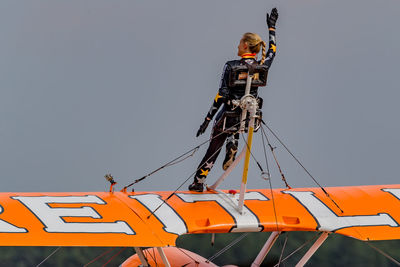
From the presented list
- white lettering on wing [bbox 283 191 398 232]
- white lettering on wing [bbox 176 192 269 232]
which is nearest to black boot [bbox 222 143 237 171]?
white lettering on wing [bbox 176 192 269 232]

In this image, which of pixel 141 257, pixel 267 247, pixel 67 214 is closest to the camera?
pixel 67 214

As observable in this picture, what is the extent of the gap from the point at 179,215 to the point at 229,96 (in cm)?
102

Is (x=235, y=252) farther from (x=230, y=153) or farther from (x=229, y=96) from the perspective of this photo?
(x=229, y=96)

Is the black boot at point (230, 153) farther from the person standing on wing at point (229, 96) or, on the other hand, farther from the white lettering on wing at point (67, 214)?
the white lettering on wing at point (67, 214)

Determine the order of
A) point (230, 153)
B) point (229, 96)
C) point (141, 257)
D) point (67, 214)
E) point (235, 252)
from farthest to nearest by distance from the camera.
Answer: point (235, 252)
point (141, 257)
point (230, 153)
point (229, 96)
point (67, 214)

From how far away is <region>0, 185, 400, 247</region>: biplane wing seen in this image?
5172 millimetres

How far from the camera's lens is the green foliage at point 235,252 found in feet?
29.8

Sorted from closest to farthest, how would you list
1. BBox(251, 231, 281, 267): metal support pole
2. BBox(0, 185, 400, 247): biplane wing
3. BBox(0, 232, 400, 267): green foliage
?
1. BBox(0, 185, 400, 247): biplane wing
2. BBox(251, 231, 281, 267): metal support pole
3. BBox(0, 232, 400, 267): green foliage

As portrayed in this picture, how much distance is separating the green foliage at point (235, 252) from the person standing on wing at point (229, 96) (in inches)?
117

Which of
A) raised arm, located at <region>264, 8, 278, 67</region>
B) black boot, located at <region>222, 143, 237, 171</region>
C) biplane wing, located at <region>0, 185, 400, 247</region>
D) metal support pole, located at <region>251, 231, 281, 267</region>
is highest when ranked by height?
raised arm, located at <region>264, 8, 278, 67</region>

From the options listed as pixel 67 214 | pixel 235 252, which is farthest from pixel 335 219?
pixel 235 252

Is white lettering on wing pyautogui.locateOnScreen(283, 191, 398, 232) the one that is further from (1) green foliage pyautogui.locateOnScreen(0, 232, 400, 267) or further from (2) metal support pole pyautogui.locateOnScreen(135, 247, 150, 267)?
(1) green foliage pyautogui.locateOnScreen(0, 232, 400, 267)

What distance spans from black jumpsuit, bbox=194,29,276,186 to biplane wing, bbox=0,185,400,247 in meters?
0.27

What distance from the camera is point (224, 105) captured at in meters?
5.77
